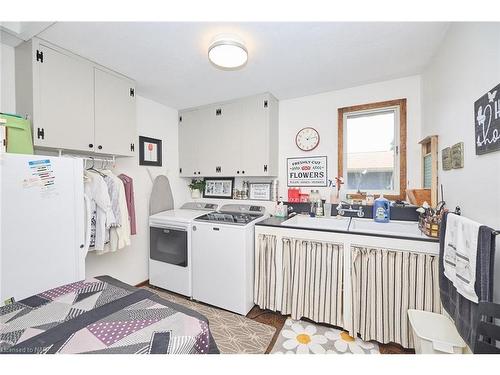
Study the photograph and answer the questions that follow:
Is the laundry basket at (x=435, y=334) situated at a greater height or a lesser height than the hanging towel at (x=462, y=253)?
lesser

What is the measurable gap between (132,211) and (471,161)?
108 inches

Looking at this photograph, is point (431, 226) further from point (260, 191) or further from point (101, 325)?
point (101, 325)

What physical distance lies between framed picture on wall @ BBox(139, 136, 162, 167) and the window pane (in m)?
2.33

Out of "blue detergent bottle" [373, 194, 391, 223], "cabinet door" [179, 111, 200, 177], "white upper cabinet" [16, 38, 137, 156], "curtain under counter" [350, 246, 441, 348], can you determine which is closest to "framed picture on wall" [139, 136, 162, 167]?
"cabinet door" [179, 111, 200, 177]

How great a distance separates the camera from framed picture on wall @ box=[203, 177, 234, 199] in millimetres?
2962

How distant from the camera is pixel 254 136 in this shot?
2.48 meters

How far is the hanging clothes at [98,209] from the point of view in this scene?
1889 mm

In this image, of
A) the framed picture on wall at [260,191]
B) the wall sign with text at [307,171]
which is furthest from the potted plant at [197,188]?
the wall sign with text at [307,171]

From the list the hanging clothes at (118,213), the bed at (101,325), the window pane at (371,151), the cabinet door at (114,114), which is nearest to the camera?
the bed at (101,325)

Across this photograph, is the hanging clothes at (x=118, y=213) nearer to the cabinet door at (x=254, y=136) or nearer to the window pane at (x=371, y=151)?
the cabinet door at (x=254, y=136)

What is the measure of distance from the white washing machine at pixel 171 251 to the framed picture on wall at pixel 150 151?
0.66 meters

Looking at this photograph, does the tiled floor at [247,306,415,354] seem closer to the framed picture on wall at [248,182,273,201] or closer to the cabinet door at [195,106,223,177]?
the framed picture on wall at [248,182,273,201]
